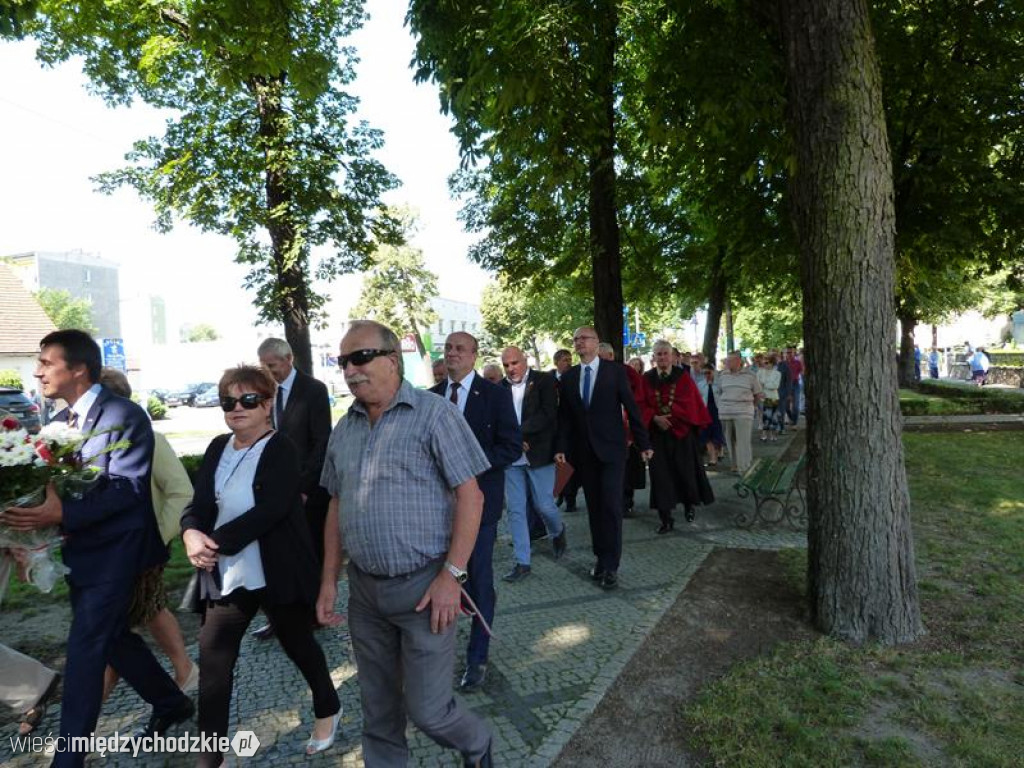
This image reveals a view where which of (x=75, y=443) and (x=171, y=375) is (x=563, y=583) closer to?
(x=75, y=443)

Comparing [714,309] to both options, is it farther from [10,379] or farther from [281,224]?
[10,379]

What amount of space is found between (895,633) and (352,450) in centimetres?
357

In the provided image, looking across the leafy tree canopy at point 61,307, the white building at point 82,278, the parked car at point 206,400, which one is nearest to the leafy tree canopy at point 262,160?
the parked car at point 206,400

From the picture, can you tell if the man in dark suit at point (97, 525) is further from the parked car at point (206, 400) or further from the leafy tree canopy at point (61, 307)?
the leafy tree canopy at point (61, 307)

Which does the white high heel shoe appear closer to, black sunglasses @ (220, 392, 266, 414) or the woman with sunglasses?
the woman with sunglasses

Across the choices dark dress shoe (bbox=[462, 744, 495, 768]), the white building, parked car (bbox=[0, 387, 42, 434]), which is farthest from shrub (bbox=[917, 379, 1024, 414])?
the white building

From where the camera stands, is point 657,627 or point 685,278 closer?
point 657,627

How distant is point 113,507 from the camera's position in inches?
119

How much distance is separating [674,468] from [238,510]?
18.9 feet

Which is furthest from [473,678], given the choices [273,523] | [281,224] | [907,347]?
[907,347]

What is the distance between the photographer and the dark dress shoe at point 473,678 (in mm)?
3916

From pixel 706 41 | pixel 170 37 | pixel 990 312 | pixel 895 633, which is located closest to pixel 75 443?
pixel 895 633

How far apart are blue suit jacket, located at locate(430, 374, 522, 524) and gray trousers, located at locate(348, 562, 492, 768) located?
1.81 metres

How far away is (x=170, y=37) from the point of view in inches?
451
